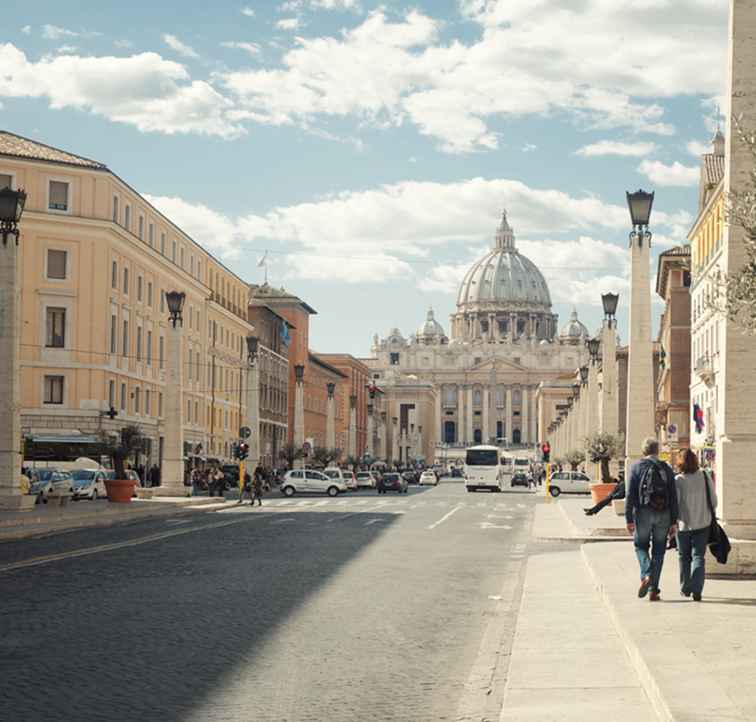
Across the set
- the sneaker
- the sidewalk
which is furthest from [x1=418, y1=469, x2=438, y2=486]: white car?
the sneaker

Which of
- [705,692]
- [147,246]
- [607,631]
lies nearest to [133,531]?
[607,631]

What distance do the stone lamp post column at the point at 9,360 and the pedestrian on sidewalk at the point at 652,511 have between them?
22.6 m

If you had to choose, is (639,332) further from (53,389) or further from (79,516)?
(53,389)

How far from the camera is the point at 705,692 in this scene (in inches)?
334

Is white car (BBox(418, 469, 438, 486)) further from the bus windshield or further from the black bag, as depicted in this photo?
the black bag

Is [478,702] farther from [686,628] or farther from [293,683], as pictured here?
[686,628]

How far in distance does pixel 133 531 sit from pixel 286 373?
8828 cm

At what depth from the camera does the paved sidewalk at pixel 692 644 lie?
8.18m

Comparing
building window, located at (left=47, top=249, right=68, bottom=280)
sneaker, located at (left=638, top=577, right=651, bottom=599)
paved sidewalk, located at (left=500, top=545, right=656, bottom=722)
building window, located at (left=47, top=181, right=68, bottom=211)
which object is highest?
building window, located at (left=47, top=181, right=68, bottom=211)

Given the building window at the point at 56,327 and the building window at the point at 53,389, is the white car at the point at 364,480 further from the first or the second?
the building window at the point at 56,327

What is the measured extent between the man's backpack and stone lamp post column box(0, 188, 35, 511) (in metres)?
22.7

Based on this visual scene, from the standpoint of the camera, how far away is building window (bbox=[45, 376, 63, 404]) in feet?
199

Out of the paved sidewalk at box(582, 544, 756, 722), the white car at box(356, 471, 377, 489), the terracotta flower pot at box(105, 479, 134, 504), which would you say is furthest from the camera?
the white car at box(356, 471, 377, 489)

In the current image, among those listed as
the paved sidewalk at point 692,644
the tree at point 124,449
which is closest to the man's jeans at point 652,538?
the paved sidewalk at point 692,644
